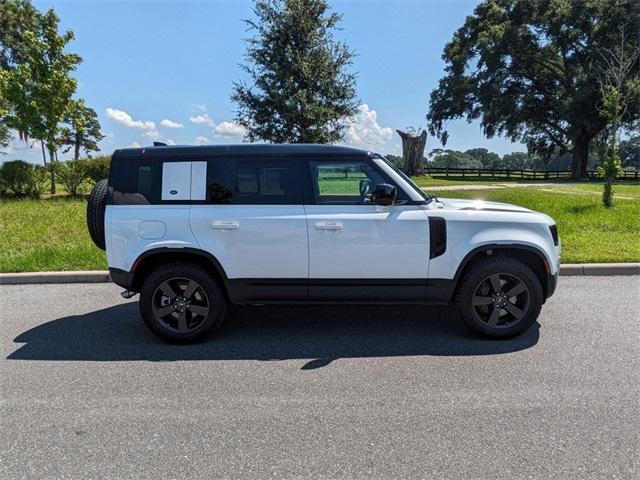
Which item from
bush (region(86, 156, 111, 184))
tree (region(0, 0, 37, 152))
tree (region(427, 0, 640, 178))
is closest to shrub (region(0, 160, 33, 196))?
bush (region(86, 156, 111, 184))

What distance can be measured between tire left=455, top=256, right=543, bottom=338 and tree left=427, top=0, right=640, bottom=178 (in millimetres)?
33929

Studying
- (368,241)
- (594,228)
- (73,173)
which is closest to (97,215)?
(368,241)

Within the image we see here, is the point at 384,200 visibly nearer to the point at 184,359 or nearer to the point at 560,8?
the point at 184,359

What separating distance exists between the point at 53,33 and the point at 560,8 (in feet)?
116

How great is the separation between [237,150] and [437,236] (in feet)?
6.61

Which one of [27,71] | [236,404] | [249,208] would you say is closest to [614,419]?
[236,404]

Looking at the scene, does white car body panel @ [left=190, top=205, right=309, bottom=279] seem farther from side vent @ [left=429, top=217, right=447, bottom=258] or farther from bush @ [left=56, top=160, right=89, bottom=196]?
bush @ [left=56, top=160, right=89, bottom=196]

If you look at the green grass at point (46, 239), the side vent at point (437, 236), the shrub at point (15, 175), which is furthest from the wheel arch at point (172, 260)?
the shrub at point (15, 175)

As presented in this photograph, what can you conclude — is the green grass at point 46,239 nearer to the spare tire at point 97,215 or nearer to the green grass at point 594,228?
the spare tire at point 97,215

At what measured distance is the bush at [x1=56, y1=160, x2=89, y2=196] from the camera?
1406cm

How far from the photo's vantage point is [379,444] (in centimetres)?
253

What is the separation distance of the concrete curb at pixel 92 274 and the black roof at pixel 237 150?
2.97 meters

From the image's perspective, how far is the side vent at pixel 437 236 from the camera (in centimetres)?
386

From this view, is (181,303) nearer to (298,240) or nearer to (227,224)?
(227,224)
